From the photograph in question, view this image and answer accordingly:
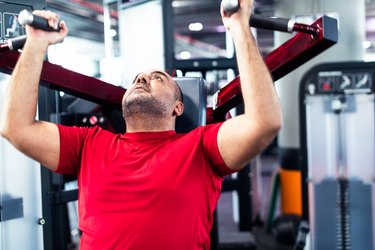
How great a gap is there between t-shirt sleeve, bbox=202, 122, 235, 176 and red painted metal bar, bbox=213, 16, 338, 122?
0.20 m

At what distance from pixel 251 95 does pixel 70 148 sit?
0.69 metres

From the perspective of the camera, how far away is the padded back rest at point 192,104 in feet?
6.11

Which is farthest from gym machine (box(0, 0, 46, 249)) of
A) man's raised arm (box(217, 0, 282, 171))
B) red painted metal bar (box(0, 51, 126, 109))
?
man's raised arm (box(217, 0, 282, 171))

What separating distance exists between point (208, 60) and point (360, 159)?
1408mm

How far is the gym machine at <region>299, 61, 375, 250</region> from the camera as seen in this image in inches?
139

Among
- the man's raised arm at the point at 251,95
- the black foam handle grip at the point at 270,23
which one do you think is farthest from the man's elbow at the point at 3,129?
the black foam handle grip at the point at 270,23

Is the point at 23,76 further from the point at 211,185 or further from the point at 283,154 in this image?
the point at 283,154

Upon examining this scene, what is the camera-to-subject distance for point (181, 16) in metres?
7.96

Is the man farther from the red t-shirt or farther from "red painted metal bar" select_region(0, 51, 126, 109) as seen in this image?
"red painted metal bar" select_region(0, 51, 126, 109)

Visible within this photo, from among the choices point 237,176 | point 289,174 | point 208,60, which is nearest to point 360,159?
point 237,176

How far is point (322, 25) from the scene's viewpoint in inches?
53.9

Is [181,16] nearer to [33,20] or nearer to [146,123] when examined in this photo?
[146,123]

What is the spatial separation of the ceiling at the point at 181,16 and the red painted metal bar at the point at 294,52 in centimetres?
220

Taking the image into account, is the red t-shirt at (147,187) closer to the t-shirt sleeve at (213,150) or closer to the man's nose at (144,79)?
the t-shirt sleeve at (213,150)
